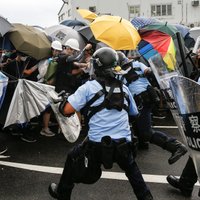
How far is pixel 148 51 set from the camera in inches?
284

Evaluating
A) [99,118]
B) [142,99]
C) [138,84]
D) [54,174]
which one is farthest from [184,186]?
[138,84]

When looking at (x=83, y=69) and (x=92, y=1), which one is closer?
(x=83, y=69)

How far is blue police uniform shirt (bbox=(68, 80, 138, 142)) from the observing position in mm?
3543

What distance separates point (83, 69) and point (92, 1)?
3103 cm

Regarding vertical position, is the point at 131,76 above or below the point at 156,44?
below

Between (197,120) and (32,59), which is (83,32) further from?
(197,120)

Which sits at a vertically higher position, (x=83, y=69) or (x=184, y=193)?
(x=83, y=69)

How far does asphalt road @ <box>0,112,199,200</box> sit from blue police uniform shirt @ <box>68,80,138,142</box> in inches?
41.9

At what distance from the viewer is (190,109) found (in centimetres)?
258

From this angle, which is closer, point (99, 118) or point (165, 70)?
point (99, 118)

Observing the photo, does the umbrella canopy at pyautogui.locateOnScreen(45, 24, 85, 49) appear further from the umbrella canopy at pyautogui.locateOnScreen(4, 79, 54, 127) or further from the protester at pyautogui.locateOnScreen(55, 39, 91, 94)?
the umbrella canopy at pyautogui.locateOnScreen(4, 79, 54, 127)

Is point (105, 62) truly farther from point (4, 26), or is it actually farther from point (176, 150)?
point (4, 26)

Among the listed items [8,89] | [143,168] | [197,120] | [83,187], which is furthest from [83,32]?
[197,120]

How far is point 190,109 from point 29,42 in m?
4.75
